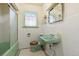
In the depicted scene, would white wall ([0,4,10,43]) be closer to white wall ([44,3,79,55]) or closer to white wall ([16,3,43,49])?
white wall ([16,3,43,49])

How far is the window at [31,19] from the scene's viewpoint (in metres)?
2.06

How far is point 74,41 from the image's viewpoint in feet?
5.37

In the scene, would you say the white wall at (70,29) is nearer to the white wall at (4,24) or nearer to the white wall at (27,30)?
the white wall at (27,30)

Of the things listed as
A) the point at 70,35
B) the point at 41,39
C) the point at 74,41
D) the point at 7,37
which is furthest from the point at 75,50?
the point at 7,37

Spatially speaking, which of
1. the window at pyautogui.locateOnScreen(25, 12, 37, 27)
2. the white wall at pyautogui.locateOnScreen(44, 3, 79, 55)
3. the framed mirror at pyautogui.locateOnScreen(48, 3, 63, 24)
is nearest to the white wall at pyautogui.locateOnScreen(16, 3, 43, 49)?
the window at pyautogui.locateOnScreen(25, 12, 37, 27)

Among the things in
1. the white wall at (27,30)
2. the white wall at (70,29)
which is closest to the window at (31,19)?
the white wall at (27,30)

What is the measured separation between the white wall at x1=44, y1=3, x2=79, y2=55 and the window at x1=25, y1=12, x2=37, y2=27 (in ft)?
0.92

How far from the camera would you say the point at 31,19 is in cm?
208

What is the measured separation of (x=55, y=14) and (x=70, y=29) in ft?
2.09

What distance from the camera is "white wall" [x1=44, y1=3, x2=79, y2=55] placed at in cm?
158

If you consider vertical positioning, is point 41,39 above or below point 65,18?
below

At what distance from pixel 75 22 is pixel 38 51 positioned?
0.94 meters

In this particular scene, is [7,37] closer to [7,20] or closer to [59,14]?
[7,20]

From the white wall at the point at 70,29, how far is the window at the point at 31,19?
0.92 ft
